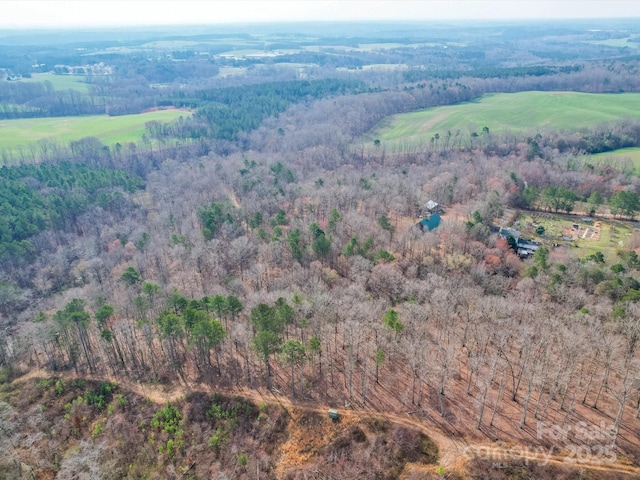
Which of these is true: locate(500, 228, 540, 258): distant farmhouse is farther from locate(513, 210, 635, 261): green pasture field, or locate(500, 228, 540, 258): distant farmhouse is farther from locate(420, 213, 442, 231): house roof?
locate(420, 213, 442, 231): house roof

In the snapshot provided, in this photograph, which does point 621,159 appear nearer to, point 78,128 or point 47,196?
point 47,196

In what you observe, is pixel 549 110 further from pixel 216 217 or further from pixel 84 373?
pixel 84 373

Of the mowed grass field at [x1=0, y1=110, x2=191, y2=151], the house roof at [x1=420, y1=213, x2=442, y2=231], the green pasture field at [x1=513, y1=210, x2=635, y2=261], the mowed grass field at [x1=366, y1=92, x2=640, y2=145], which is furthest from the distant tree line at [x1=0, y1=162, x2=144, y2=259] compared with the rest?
the green pasture field at [x1=513, y1=210, x2=635, y2=261]

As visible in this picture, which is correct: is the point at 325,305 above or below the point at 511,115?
below

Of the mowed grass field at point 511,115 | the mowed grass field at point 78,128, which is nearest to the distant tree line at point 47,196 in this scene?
the mowed grass field at point 78,128

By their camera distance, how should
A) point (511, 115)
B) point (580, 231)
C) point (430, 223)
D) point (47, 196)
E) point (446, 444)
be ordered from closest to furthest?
point (446, 444) → point (430, 223) → point (580, 231) → point (47, 196) → point (511, 115)

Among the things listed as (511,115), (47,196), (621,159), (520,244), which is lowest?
(520,244)

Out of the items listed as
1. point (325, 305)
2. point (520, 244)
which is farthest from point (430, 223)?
point (325, 305)
